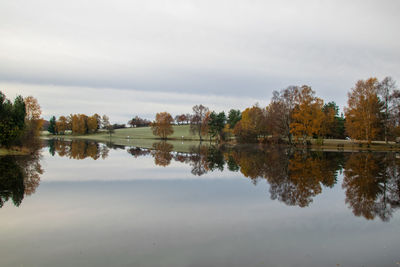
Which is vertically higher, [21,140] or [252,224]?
[21,140]

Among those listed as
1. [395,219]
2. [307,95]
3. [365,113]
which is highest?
[307,95]

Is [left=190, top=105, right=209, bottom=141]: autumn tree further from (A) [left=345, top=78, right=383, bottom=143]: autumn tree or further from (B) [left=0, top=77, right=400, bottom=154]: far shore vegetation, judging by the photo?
(A) [left=345, top=78, right=383, bottom=143]: autumn tree

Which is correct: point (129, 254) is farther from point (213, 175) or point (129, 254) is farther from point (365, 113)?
point (365, 113)

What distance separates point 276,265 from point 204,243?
2030 mm

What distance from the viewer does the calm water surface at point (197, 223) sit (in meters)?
7.08

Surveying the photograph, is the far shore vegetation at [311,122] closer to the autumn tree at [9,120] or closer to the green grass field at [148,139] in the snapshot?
the autumn tree at [9,120]

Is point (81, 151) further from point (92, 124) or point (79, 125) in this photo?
point (92, 124)

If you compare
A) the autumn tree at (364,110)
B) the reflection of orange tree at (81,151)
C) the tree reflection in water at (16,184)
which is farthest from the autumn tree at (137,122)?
the tree reflection in water at (16,184)

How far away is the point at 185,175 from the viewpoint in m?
20.9

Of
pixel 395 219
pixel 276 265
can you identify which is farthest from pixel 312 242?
pixel 395 219

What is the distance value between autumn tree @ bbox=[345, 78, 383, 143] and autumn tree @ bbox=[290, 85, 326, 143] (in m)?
7.17

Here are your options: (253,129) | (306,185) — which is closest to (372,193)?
(306,185)

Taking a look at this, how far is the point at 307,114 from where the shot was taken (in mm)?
56594

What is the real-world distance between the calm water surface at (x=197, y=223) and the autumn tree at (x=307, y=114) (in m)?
39.7
